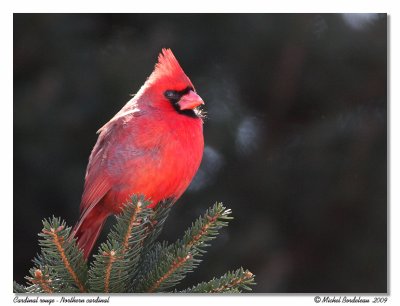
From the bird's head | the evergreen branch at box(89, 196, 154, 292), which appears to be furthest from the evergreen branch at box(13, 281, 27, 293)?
the bird's head

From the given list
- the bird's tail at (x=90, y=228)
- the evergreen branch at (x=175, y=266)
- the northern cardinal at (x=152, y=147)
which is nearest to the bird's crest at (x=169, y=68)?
the northern cardinal at (x=152, y=147)

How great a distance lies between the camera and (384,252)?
3.06 m

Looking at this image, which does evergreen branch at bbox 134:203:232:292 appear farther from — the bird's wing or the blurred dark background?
the blurred dark background

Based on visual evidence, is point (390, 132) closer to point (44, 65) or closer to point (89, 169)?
point (89, 169)

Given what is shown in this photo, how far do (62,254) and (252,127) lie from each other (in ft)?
5.19

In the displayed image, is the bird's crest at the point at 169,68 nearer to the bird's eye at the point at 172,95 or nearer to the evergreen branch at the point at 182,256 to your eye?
the bird's eye at the point at 172,95

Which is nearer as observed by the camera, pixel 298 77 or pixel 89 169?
pixel 89 169

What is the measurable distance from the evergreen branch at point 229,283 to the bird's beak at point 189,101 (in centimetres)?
69

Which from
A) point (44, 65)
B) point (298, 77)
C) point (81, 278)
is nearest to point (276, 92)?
point (298, 77)

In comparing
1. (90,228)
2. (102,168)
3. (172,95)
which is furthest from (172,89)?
(90,228)

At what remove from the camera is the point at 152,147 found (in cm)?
254

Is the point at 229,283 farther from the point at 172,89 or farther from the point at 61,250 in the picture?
the point at 172,89

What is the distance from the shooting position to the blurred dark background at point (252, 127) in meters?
3.21
